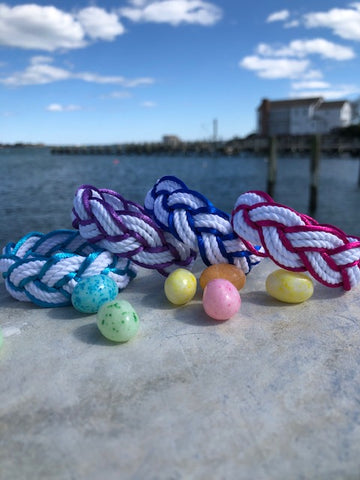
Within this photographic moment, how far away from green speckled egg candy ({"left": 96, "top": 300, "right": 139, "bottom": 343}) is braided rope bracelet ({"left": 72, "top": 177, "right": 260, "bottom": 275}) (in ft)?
1.74

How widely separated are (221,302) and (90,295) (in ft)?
2.10

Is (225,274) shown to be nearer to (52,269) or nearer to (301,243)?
(301,243)

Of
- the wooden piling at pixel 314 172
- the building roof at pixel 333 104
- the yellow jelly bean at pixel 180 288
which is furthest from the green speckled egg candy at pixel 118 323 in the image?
the building roof at pixel 333 104

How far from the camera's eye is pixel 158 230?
2.26 metres

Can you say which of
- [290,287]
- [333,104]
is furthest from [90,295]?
[333,104]

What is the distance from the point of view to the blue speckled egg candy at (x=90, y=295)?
1939mm

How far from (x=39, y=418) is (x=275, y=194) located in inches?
853

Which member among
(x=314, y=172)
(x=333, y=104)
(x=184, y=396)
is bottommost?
(x=314, y=172)

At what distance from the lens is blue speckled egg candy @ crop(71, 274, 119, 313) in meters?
1.94

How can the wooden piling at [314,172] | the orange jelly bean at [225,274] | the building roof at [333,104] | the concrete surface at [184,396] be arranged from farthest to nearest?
the building roof at [333,104] < the wooden piling at [314,172] < the orange jelly bean at [225,274] < the concrete surface at [184,396]

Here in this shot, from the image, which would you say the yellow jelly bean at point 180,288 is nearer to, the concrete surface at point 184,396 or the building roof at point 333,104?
the concrete surface at point 184,396

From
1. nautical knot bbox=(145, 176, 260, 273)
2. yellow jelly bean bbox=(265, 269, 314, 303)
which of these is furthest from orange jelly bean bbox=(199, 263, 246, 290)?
yellow jelly bean bbox=(265, 269, 314, 303)

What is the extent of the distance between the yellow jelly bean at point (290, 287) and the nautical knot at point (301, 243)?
0.05m

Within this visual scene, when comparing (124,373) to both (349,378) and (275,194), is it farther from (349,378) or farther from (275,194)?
(275,194)
